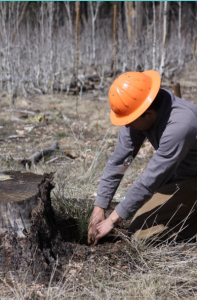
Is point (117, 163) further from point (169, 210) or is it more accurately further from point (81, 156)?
point (81, 156)

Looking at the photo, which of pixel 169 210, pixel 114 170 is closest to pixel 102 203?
pixel 114 170

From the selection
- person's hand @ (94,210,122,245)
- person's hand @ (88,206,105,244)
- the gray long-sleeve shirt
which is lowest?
person's hand @ (88,206,105,244)

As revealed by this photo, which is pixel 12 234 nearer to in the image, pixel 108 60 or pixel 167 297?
pixel 167 297

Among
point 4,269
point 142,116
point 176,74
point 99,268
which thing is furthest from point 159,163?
point 176,74

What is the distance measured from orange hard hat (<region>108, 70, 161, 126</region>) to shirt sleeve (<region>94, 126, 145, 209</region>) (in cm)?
36

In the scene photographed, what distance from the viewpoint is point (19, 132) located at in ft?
22.1

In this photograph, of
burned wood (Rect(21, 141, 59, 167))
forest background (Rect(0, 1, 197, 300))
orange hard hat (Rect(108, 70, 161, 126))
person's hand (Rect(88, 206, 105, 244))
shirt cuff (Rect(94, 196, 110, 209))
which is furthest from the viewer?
burned wood (Rect(21, 141, 59, 167))

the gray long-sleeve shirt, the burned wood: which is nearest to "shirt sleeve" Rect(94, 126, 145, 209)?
the gray long-sleeve shirt

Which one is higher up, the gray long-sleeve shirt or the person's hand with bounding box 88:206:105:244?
the gray long-sleeve shirt

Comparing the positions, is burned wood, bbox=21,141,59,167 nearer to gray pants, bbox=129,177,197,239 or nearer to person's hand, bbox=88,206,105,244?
person's hand, bbox=88,206,105,244

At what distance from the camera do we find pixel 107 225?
2500 mm

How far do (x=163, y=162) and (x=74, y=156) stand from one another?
3.06 metres

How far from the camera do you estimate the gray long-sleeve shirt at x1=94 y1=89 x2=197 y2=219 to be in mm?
2227

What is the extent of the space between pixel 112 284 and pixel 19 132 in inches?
197
